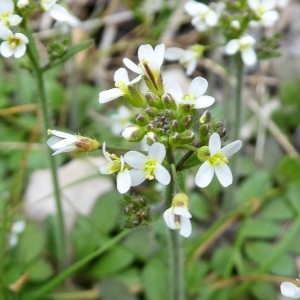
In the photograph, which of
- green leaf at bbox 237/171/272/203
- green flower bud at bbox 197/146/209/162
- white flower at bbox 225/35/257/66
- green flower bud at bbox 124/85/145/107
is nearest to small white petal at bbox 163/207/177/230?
green flower bud at bbox 197/146/209/162

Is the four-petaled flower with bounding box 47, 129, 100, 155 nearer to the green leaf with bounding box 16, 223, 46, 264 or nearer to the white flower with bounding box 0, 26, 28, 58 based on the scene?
the white flower with bounding box 0, 26, 28, 58

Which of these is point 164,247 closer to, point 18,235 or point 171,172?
point 18,235

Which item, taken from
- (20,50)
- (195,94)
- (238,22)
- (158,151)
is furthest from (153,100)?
(238,22)

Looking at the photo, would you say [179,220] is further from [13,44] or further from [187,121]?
[13,44]

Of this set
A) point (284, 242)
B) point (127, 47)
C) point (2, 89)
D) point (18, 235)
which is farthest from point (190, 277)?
point (127, 47)

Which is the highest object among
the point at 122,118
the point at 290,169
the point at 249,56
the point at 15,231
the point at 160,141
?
the point at 160,141

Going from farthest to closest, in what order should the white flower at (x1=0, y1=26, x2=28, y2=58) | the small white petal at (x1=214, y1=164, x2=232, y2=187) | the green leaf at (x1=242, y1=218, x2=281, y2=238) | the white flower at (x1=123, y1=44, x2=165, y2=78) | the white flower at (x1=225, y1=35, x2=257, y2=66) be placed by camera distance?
the green leaf at (x1=242, y1=218, x2=281, y2=238)
the white flower at (x1=225, y1=35, x2=257, y2=66)
the white flower at (x1=0, y1=26, x2=28, y2=58)
the white flower at (x1=123, y1=44, x2=165, y2=78)
the small white petal at (x1=214, y1=164, x2=232, y2=187)
